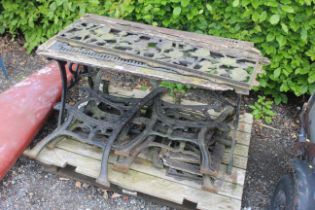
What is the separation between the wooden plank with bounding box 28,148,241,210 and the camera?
7.29 feet

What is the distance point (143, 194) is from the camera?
2381mm

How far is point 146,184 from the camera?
7.57 feet

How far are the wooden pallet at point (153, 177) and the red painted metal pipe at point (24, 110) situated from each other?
0.41 feet

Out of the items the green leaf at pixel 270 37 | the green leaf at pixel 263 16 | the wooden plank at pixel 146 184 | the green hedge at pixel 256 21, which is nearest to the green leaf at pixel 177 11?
the green hedge at pixel 256 21

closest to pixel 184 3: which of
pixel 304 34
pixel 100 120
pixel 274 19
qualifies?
pixel 274 19

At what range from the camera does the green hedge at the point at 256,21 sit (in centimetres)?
276

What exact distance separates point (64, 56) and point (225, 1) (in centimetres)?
155

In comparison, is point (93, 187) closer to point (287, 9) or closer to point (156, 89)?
point (156, 89)

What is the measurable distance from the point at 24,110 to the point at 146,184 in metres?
1.18

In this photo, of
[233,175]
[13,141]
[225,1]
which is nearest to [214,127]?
[233,175]

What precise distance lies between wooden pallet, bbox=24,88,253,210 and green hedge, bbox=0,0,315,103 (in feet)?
2.97

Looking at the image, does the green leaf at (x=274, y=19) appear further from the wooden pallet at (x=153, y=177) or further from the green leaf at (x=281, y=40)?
A: the wooden pallet at (x=153, y=177)

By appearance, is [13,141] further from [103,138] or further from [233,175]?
[233,175]

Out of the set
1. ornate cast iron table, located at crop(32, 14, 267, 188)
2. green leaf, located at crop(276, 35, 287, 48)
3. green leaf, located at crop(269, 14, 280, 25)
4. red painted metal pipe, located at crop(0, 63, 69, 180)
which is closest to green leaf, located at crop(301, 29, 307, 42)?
green leaf, located at crop(276, 35, 287, 48)
